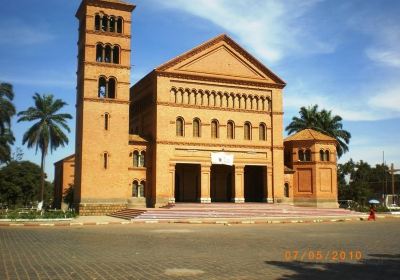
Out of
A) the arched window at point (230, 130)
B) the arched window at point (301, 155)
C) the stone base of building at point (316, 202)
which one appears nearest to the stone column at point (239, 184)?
the arched window at point (230, 130)

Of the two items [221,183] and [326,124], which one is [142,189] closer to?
[221,183]

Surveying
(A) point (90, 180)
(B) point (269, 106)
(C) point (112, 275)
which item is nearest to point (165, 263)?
(C) point (112, 275)

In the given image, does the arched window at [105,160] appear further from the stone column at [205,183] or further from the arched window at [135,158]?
the stone column at [205,183]

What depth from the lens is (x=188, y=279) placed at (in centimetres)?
966

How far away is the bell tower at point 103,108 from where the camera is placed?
129 feet

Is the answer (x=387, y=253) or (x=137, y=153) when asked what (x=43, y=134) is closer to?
(x=137, y=153)

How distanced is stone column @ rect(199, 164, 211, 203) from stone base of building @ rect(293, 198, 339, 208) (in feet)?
35.4

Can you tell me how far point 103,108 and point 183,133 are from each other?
7832mm

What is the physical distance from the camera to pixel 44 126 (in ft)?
167

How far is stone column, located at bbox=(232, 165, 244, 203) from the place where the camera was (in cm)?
4404

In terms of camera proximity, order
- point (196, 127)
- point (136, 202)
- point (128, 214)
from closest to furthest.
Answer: point (128, 214), point (136, 202), point (196, 127)

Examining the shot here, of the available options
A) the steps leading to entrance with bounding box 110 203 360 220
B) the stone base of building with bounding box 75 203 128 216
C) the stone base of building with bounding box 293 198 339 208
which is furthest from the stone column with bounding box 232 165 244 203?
the stone base of building with bounding box 75 203 128 216
